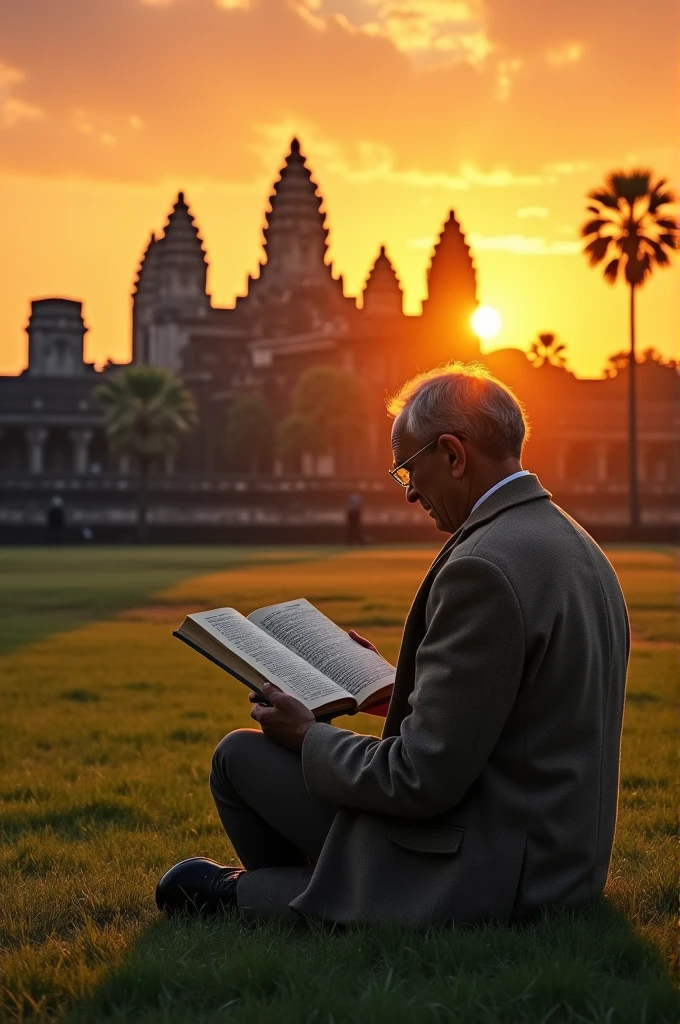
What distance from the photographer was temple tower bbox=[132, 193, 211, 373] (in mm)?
102688

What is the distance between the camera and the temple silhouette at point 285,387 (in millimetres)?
63719

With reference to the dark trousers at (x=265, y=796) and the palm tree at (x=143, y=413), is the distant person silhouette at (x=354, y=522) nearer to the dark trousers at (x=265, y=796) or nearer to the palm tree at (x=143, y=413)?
the palm tree at (x=143, y=413)

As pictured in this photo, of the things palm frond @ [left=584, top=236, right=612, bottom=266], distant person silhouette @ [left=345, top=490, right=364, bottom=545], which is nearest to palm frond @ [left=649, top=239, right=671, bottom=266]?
palm frond @ [left=584, top=236, right=612, bottom=266]

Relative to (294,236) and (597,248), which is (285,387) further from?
(597,248)

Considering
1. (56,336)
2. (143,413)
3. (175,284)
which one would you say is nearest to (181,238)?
(175,284)

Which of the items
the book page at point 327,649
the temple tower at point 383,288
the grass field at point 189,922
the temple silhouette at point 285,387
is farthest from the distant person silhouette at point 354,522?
the temple tower at point 383,288

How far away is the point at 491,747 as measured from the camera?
342cm

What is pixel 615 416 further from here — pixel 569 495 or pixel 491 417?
pixel 491 417

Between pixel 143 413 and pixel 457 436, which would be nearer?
pixel 457 436

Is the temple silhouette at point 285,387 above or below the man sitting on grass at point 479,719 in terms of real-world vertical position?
above

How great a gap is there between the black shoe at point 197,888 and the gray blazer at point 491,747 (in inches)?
15.0

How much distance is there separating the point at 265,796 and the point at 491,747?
0.85 m

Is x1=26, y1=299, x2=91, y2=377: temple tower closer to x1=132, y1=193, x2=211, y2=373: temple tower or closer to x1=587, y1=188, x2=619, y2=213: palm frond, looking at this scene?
x1=132, y1=193, x2=211, y2=373: temple tower

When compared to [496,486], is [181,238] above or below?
above
